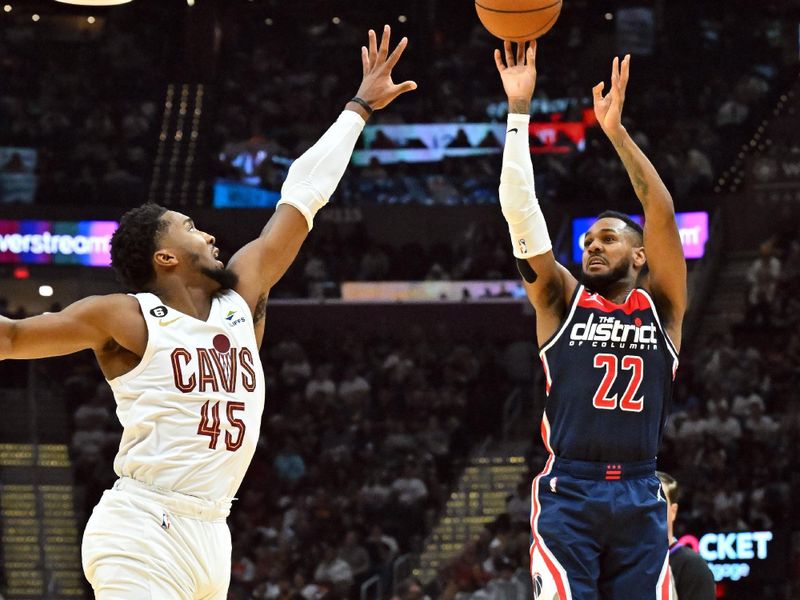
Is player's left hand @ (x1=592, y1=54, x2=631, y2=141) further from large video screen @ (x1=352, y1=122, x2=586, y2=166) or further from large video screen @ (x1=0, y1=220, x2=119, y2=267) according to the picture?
large video screen @ (x1=0, y1=220, x2=119, y2=267)

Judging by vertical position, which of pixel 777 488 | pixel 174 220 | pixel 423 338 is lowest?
pixel 777 488

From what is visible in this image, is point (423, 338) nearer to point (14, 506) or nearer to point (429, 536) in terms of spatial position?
point (429, 536)

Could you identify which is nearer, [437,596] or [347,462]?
[437,596]

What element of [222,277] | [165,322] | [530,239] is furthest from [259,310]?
[530,239]

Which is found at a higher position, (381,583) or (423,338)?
(423,338)

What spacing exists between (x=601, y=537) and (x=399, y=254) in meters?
15.4

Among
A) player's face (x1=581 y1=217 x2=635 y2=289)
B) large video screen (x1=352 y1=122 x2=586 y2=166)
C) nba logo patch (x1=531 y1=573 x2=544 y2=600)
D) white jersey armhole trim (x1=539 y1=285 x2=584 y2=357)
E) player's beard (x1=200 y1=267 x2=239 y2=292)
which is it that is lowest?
nba logo patch (x1=531 y1=573 x2=544 y2=600)

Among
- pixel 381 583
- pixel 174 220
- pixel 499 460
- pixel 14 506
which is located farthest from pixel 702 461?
pixel 174 220

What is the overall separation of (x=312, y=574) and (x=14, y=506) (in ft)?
15.6

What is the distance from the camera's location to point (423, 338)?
1962 cm

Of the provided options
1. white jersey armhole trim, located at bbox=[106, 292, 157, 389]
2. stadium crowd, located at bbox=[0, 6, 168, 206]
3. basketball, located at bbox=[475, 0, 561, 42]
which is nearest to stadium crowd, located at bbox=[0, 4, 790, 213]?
stadium crowd, located at bbox=[0, 6, 168, 206]

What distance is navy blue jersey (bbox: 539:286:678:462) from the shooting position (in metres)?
5.02

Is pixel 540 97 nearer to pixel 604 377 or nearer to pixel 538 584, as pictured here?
pixel 604 377

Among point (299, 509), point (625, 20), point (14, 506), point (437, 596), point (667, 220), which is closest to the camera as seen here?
point (667, 220)
